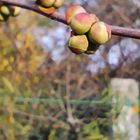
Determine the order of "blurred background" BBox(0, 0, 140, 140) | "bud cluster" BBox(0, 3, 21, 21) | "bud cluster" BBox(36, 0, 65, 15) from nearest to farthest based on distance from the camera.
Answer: "bud cluster" BBox(36, 0, 65, 15) < "bud cluster" BBox(0, 3, 21, 21) < "blurred background" BBox(0, 0, 140, 140)

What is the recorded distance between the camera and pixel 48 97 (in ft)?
9.34

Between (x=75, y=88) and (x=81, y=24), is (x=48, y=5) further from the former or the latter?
(x=75, y=88)

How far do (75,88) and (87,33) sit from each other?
2.51m

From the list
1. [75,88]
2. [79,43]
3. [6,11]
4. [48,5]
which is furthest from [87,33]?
[75,88]

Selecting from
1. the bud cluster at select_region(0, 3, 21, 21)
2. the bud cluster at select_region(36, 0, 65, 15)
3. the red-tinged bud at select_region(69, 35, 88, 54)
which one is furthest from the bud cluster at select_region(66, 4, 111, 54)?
the bud cluster at select_region(0, 3, 21, 21)

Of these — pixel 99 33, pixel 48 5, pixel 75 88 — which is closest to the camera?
pixel 99 33

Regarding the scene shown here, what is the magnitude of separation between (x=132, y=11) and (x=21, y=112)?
0.84m

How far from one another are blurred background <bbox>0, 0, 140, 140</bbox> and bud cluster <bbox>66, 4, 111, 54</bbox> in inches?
62.4

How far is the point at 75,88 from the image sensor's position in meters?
3.07

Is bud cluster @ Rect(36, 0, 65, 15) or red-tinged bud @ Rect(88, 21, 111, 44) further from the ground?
red-tinged bud @ Rect(88, 21, 111, 44)

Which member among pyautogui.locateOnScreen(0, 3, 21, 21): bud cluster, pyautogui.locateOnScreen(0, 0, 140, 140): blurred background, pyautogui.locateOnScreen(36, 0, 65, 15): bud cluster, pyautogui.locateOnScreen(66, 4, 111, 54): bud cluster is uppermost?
pyautogui.locateOnScreen(66, 4, 111, 54): bud cluster

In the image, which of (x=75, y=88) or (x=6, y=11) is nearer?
(x=6, y=11)

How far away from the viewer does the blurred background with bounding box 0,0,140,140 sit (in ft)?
7.98

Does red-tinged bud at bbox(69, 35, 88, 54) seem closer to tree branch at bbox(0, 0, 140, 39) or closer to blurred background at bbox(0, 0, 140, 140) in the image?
tree branch at bbox(0, 0, 140, 39)
